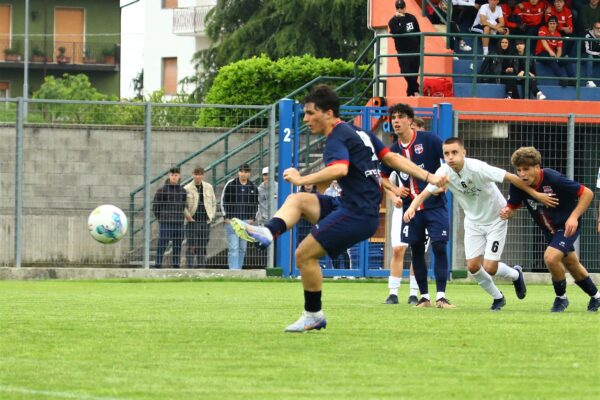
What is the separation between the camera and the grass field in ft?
26.8

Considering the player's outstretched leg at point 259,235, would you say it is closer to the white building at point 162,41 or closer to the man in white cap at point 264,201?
the man in white cap at point 264,201

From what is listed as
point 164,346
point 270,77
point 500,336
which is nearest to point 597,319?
point 500,336

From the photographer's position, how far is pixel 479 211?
49.9 ft

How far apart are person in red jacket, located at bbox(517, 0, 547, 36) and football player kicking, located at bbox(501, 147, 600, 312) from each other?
43.7 ft

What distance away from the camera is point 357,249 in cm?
2355

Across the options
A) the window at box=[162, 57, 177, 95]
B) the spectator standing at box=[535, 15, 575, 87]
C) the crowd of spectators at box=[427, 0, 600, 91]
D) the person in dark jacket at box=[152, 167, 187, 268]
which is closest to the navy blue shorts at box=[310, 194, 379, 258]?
the person in dark jacket at box=[152, 167, 187, 268]

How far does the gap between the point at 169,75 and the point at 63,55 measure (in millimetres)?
5551

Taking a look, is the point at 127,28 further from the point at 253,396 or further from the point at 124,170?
the point at 253,396

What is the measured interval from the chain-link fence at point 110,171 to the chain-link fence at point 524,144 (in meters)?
3.34

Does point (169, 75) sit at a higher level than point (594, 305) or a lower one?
higher

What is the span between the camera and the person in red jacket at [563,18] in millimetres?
27428

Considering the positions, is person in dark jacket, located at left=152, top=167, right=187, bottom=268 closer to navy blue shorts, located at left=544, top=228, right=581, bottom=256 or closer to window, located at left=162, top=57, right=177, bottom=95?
navy blue shorts, located at left=544, top=228, right=581, bottom=256

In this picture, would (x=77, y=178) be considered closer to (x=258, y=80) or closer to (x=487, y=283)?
(x=258, y=80)

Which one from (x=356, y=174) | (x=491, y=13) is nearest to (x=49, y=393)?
(x=356, y=174)
